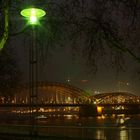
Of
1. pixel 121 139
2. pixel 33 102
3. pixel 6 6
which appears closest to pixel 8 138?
pixel 33 102

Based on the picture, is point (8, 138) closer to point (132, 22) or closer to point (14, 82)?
point (132, 22)

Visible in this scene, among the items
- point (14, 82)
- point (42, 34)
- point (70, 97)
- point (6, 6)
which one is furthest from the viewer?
point (70, 97)

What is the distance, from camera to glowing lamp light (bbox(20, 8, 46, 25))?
466 inches

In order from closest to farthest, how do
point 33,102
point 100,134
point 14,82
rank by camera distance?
1. point 33,102
2. point 100,134
3. point 14,82

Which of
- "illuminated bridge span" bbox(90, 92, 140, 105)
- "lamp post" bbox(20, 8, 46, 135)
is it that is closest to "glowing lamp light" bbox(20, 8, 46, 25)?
"lamp post" bbox(20, 8, 46, 135)

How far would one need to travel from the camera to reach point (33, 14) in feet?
39.2

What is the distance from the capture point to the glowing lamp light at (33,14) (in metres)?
11.8

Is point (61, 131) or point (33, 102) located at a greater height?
point (33, 102)

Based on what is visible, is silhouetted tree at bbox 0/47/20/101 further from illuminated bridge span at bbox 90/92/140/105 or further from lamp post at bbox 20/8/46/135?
illuminated bridge span at bbox 90/92/140/105

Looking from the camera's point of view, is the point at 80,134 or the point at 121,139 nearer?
the point at 121,139

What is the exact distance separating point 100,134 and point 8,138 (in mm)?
3590

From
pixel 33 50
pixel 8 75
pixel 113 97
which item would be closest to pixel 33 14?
pixel 33 50

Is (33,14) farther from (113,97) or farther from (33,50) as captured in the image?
(113,97)

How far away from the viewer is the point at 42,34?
13000mm
